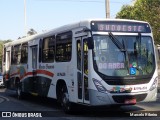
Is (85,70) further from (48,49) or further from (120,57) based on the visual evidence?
(48,49)

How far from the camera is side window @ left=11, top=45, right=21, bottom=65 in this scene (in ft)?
65.7

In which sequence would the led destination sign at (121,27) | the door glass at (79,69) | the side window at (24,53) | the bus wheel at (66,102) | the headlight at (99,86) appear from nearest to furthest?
the headlight at (99,86), the led destination sign at (121,27), the door glass at (79,69), the bus wheel at (66,102), the side window at (24,53)

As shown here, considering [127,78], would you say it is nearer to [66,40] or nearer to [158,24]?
[66,40]

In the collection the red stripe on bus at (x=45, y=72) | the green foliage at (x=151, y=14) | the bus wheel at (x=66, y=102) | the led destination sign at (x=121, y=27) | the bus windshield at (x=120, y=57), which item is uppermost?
the green foliage at (x=151, y=14)

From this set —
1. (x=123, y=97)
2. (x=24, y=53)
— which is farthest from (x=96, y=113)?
(x=24, y=53)

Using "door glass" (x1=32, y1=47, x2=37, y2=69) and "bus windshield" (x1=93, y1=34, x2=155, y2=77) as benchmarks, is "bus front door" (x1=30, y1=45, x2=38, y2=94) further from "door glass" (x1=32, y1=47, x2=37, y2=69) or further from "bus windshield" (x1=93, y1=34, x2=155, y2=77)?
"bus windshield" (x1=93, y1=34, x2=155, y2=77)

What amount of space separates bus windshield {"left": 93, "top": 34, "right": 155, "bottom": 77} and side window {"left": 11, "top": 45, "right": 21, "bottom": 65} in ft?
29.0

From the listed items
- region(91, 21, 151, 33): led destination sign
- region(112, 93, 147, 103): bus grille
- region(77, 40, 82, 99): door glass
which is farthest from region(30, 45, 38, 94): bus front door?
region(112, 93, 147, 103): bus grille

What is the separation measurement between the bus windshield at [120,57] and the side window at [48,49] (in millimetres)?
3352

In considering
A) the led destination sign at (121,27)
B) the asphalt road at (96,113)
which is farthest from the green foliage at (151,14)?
the led destination sign at (121,27)

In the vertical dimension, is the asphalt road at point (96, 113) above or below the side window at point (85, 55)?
below

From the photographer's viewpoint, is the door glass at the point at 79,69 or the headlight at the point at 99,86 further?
the door glass at the point at 79,69

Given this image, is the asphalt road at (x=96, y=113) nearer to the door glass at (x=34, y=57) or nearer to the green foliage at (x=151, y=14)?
the door glass at (x=34, y=57)

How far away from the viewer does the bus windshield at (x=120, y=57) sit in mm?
11766
